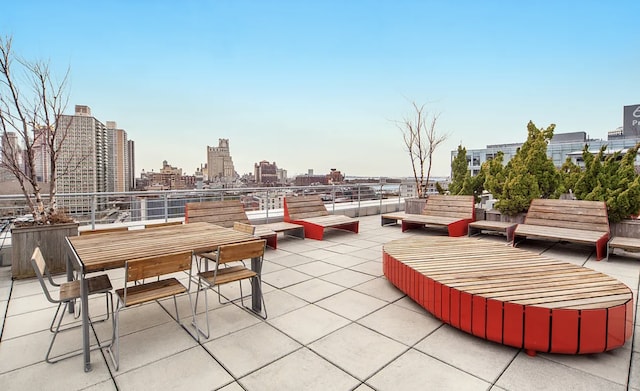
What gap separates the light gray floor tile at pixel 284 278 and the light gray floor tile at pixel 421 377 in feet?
6.45

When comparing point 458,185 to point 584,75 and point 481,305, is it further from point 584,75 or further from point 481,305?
point 584,75

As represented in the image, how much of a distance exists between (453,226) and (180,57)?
1038 cm

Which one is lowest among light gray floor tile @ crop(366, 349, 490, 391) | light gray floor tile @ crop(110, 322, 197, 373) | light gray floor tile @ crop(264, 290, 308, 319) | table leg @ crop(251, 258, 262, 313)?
light gray floor tile @ crop(110, 322, 197, 373)

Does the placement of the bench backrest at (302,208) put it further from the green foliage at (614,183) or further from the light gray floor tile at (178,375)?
the green foliage at (614,183)

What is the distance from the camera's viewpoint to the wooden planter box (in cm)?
413

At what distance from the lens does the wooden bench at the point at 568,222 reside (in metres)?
5.14

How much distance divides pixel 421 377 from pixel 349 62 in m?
12.3

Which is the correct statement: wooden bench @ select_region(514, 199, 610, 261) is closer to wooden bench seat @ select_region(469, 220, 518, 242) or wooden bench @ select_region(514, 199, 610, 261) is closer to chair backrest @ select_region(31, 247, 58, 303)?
wooden bench seat @ select_region(469, 220, 518, 242)

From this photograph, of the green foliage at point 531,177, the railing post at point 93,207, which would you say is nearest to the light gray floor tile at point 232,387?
the railing post at point 93,207

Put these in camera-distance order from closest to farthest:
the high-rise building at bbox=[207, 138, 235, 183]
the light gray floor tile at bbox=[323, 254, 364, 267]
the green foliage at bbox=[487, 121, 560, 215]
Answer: the light gray floor tile at bbox=[323, 254, 364, 267]
the green foliage at bbox=[487, 121, 560, 215]
the high-rise building at bbox=[207, 138, 235, 183]

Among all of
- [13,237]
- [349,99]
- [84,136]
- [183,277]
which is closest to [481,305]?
[183,277]

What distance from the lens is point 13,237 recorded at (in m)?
4.11

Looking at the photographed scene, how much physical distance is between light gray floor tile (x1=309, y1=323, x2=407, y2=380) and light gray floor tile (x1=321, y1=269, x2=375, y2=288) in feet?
3.96

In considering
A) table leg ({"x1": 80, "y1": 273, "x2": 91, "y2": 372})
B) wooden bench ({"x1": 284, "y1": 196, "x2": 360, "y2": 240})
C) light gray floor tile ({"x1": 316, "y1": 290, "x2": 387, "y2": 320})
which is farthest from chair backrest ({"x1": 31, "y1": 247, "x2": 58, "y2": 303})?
wooden bench ({"x1": 284, "y1": 196, "x2": 360, "y2": 240})
